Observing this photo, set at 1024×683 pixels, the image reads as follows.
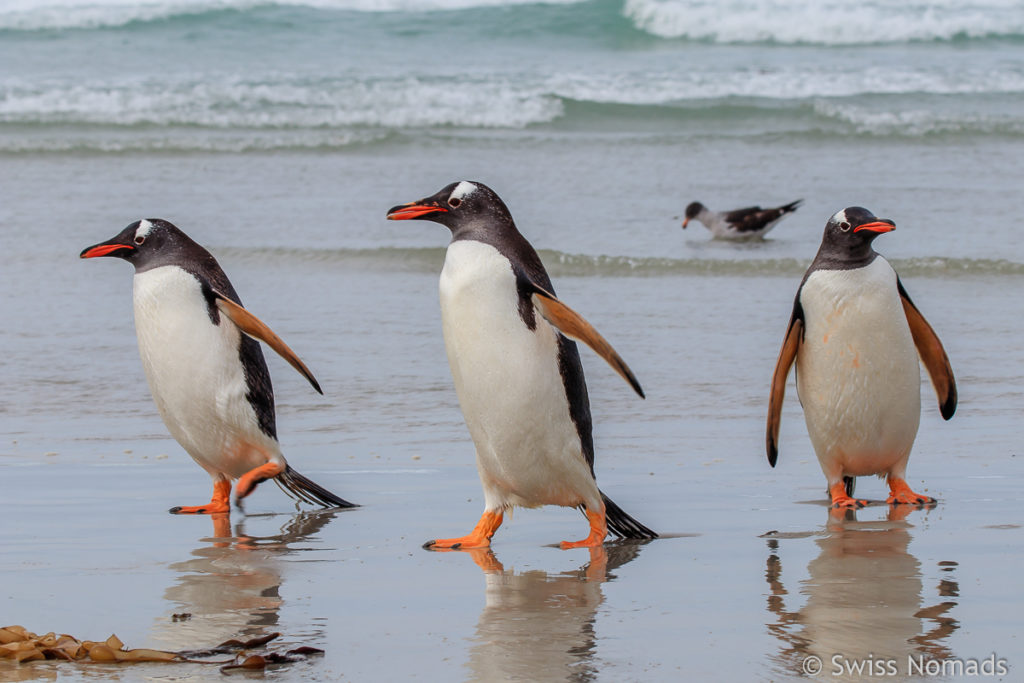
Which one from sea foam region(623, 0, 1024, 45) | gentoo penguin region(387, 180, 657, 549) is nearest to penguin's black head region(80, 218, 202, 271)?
gentoo penguin region(387, 180, 657, 549)

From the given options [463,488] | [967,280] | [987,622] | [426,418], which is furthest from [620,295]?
[987,622]

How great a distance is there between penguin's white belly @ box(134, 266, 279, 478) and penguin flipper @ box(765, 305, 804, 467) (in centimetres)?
157

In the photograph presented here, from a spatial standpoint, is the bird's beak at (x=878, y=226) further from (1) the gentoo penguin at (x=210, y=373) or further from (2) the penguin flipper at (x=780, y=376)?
(1) the gentoo penguin at (x=210, y=373)

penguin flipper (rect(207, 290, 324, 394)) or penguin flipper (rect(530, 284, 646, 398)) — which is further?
penguin flipper (rect(207, 290, 324, 394))

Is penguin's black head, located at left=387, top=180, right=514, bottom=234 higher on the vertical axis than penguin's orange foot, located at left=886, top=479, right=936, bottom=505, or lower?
higher

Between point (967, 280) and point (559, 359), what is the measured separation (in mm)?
5602

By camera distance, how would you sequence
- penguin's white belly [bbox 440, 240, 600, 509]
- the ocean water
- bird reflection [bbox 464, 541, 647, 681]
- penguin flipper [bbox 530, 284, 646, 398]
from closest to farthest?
bird reflection [bbox 464, 541, 647, 681] < the ocean water < penguin flipper [bbox 530, 284, 646, 398] < penguin's white belly [bbox 440, 240, 600, 509]

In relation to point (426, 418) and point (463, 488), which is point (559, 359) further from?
point (426, 418)

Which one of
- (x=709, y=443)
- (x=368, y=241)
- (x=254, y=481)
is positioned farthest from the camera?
(x=368, y=241)

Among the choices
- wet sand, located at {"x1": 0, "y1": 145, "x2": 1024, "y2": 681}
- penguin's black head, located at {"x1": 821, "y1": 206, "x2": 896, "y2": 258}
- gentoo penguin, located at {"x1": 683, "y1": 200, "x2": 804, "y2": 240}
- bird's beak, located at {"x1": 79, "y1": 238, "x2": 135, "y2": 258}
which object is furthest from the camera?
gentoo penguin, located at {"x1": 683, "y1": 200, "x2": 804, "y2": 240}

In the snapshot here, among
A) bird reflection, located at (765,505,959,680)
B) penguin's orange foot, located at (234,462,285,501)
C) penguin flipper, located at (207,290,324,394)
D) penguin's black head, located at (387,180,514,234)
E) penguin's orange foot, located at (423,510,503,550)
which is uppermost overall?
penguin's black head, located at (387,180,514,234)

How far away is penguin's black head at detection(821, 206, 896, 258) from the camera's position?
449cm

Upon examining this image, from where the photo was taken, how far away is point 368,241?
1041cm

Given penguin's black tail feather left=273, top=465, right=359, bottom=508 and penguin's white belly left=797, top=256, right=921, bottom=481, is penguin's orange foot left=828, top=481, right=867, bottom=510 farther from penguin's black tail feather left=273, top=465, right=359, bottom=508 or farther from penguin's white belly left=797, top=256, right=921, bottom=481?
penguin's black tail feather left=273, top=465, right=359, bottom=508
